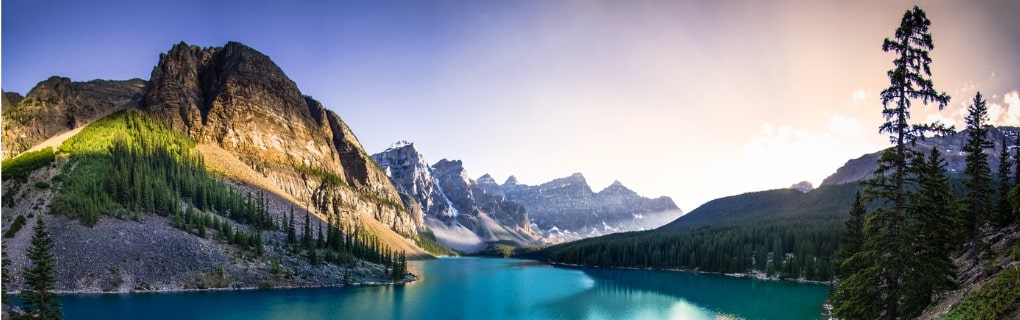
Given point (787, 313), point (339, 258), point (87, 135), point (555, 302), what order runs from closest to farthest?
1. point (787, 313)
2. point (555, 302)
3. point (339, 258)
4. point (87, 135)

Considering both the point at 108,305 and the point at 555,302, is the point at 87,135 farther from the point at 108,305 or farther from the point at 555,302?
the point at 555,302

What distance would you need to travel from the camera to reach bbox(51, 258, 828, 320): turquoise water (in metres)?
63.3

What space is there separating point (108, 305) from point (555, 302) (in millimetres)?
60858

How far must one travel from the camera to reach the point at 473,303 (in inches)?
3091

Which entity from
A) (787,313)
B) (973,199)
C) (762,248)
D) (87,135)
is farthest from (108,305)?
(762,248)

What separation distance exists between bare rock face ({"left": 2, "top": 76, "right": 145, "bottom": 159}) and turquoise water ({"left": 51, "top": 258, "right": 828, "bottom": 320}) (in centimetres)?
8947

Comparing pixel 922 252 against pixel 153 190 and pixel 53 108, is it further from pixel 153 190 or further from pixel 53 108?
pixel 53 108

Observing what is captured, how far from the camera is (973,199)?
154 feet

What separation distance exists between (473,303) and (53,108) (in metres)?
136

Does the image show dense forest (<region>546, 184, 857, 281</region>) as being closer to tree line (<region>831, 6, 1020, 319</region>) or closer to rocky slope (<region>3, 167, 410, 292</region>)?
tree line (<region>831, 6, 1020, 319</region>)

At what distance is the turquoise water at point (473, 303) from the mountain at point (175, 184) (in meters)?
8.27

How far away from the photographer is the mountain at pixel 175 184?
7962cm

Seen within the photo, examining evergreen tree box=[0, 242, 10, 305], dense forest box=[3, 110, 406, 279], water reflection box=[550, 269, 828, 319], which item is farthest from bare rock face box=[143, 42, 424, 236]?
water reflection box=[550, 269, 828, 319]

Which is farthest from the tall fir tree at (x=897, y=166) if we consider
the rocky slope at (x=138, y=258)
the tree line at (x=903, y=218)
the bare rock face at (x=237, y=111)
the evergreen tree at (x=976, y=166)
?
the bare rock face at (x=237, y=111)
